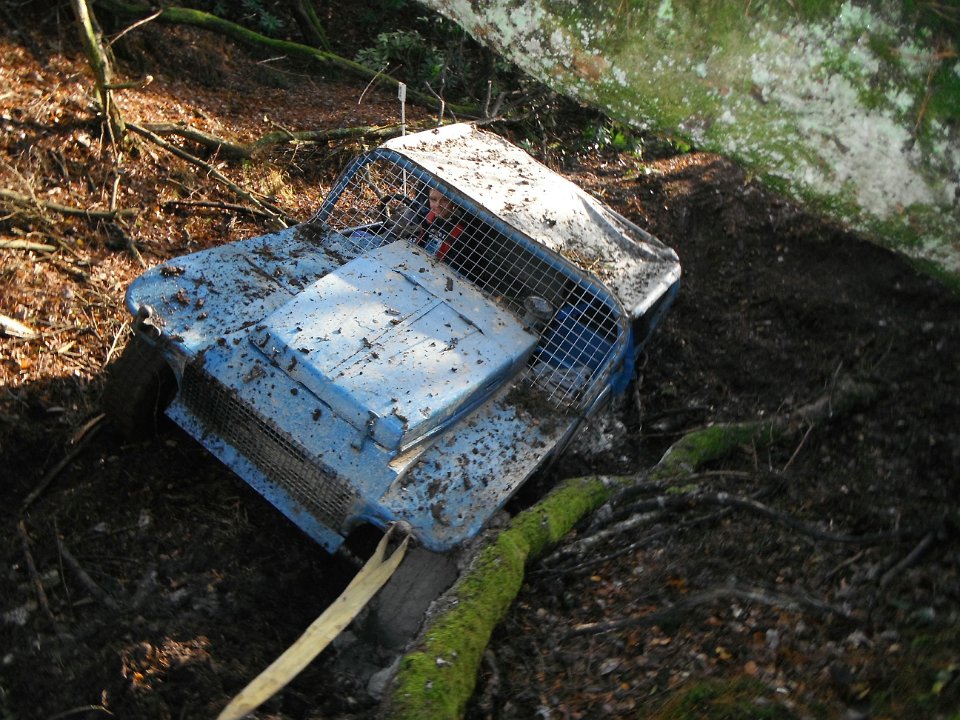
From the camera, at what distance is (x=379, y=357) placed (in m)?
3.93

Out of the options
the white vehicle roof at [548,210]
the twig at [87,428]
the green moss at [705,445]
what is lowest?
the twig at [87,428]

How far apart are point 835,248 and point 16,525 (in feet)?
22.4

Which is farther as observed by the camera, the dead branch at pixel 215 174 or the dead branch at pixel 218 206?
the dead branch at pixel 215 174

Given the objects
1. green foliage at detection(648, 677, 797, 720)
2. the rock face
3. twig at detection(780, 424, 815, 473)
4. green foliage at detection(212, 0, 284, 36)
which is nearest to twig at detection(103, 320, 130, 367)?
the rock face

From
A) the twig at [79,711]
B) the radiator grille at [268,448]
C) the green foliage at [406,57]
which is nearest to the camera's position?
the twig at [79,711]

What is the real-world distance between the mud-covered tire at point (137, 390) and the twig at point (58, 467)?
15 cm

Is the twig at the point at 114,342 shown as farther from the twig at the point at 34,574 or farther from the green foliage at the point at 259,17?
the green foliage at the point at 259,17

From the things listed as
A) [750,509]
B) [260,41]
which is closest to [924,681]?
[750,509]

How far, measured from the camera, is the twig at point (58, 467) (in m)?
3.96

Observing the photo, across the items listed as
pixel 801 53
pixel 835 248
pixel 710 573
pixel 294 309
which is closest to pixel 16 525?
pixel 294 309

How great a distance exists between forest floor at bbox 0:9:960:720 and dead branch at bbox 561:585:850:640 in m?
0.01

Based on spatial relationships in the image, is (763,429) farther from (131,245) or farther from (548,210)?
(131,245)

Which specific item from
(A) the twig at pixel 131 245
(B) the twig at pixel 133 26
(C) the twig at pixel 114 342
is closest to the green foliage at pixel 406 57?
(B) the twig at pixel 133 26

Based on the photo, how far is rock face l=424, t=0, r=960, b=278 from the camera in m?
2.79
